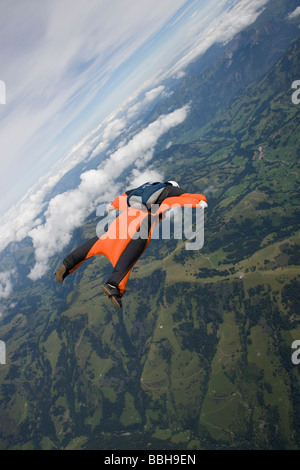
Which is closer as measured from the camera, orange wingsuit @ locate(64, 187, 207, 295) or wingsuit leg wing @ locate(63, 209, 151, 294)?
wingsuit leg wing @ locate(63, 209, 151, 294)

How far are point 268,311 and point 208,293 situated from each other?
43454mm

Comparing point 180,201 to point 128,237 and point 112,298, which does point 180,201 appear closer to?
point 128,237

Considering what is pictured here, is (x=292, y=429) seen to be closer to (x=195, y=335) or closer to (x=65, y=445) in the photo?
(x=195, y=335)

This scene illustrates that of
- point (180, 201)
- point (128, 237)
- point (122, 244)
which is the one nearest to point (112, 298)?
point (122, 244)

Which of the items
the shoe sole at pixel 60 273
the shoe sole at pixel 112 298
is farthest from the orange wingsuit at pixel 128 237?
the shoe sole at pixel 112 298

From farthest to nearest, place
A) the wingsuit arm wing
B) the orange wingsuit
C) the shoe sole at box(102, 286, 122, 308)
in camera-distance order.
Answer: the wingsuit arm wing → the orange wingsuit → the shoe sole at box(102, 286, 122, 308)

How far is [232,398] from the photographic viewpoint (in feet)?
511

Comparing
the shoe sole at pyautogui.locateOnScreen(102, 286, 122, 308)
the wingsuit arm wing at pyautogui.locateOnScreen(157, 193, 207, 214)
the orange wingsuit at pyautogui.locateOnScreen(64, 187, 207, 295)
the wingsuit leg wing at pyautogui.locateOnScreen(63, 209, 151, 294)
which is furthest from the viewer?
the wingsuit arm wing at pyautogui.locateOnScreen(157, 193, 207, 214)

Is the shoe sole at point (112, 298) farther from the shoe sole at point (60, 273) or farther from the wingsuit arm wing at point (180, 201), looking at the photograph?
the wingsuit arm wing at point (180, 201)

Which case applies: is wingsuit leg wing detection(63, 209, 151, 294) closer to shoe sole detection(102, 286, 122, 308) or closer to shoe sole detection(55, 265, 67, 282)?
shoe sole detection(55, 265, 67, 282)

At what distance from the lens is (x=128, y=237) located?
8664 mm

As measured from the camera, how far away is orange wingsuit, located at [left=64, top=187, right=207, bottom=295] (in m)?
8.33

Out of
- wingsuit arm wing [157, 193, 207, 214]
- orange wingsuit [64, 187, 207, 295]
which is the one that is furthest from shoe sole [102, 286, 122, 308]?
wingsuit arm wing [157, 193, 207, 214]
